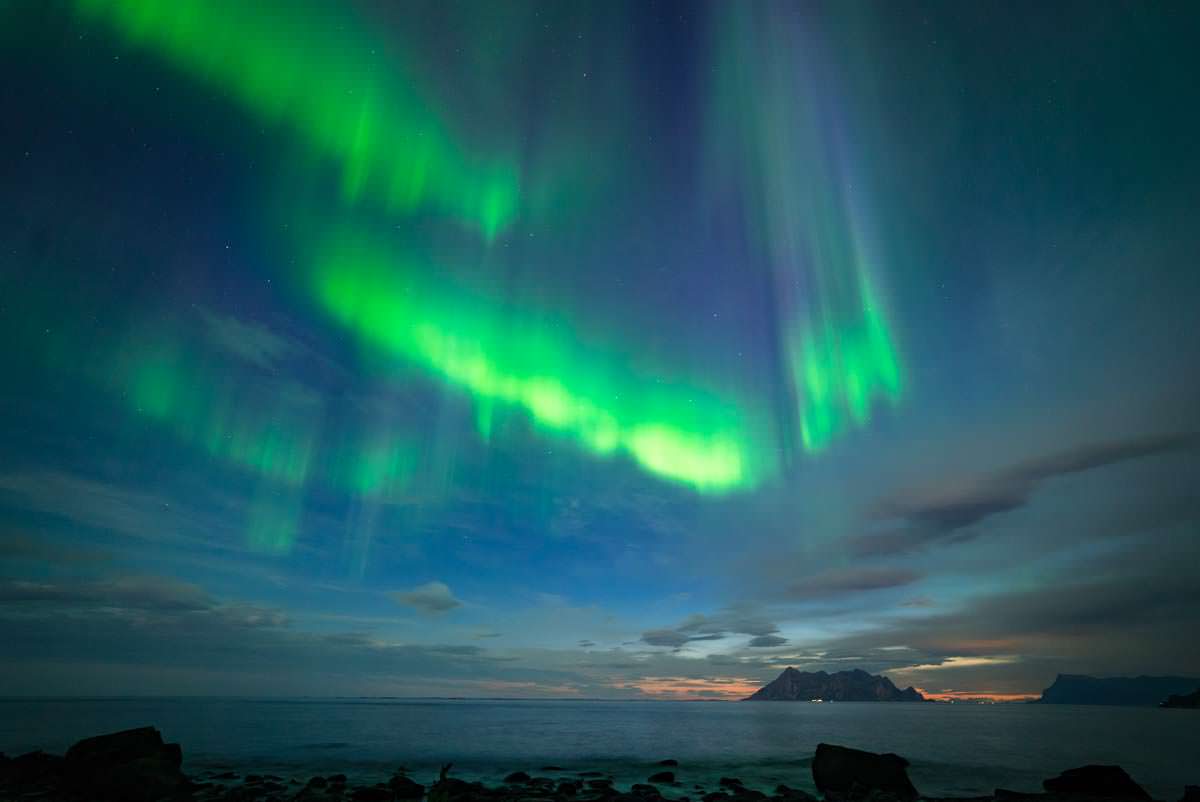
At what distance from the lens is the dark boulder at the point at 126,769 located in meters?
35.0

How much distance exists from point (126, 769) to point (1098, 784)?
66273 millimetres

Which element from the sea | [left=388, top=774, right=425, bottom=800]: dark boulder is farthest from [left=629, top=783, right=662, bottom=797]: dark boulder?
[left=388, top=774, right=425, bottom=800]: dark boulder

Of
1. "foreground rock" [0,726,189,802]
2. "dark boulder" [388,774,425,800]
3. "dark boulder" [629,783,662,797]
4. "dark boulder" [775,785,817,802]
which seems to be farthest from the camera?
"dark boulder" [629,783,662,797]

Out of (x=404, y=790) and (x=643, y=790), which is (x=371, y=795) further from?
(x=643, y=790)

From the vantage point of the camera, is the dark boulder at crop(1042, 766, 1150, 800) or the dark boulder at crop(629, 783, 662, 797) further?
the dark boulder at crop(629, 783, 662, 797)

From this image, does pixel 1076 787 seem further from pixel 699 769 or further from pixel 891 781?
pixel 699 769

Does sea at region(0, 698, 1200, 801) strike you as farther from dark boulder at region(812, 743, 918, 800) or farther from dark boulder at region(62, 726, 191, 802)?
dark boulder at region(62, 726, 191, 802)

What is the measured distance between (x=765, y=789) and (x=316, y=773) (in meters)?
40.1

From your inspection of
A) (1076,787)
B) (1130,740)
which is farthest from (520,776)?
(1130,740)

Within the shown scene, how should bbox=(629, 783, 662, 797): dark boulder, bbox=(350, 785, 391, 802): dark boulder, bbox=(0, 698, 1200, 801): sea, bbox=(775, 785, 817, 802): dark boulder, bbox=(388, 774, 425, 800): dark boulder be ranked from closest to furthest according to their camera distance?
bbox=(350, 785, 391, 802): dark boulder < bbox=(388, 774, 425, 800): dark boulder < bbox=(775, 785, 817, 802): dark boulder < bbox=(629, 783, 662, 797): dark boulder < bbox=(0, 698, 1200, 801): sea

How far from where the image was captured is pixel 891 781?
1628 inches

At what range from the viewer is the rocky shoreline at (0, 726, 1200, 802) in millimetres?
35438

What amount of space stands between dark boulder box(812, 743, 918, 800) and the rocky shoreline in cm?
7

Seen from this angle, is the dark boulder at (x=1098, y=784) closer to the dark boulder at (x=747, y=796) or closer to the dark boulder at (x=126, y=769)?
the dark boulder at (x=747, y=796)
